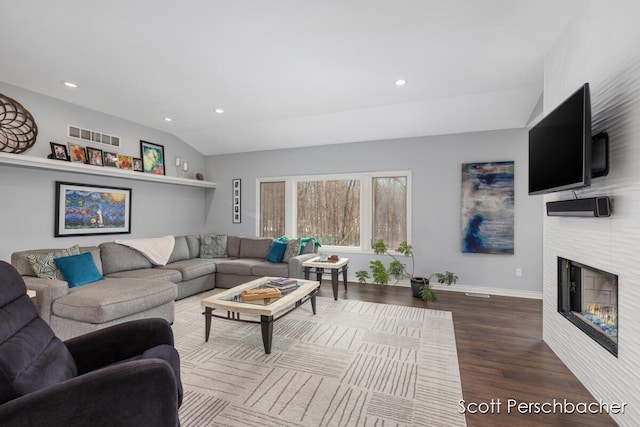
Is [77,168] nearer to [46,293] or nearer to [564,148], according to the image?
[46,293]

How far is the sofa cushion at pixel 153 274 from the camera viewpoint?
375cm

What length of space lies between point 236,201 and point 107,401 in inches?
212

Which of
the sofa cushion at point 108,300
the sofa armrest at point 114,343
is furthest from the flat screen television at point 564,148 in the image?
the sofa cushion at point 108,300

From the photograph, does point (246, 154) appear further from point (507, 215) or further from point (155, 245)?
point (507, 215)

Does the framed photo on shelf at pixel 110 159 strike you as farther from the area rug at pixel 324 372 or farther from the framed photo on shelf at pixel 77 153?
the area rug at pixel 324 372

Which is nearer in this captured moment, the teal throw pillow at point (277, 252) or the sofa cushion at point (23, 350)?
the sofa cushion at point (23, 350)

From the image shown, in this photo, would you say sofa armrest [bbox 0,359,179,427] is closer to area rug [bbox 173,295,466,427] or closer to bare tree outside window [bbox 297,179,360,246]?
area rug [bbox 173,295,466,427]

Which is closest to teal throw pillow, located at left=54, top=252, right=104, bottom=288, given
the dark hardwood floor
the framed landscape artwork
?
the framed landscape artwork

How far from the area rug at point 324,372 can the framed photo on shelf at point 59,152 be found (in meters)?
2.73

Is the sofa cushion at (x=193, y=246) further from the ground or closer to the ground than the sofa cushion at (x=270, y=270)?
further from the ground

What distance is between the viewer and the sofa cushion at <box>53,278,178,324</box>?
8.64ft

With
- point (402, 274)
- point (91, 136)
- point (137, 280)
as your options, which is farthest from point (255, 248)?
point (91, 136)

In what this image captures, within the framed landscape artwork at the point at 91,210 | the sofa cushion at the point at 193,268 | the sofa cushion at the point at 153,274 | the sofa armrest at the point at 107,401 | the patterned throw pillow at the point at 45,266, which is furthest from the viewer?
the sofa cushion at the point at 193,268

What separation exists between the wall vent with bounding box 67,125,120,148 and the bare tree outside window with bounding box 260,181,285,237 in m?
2.60
